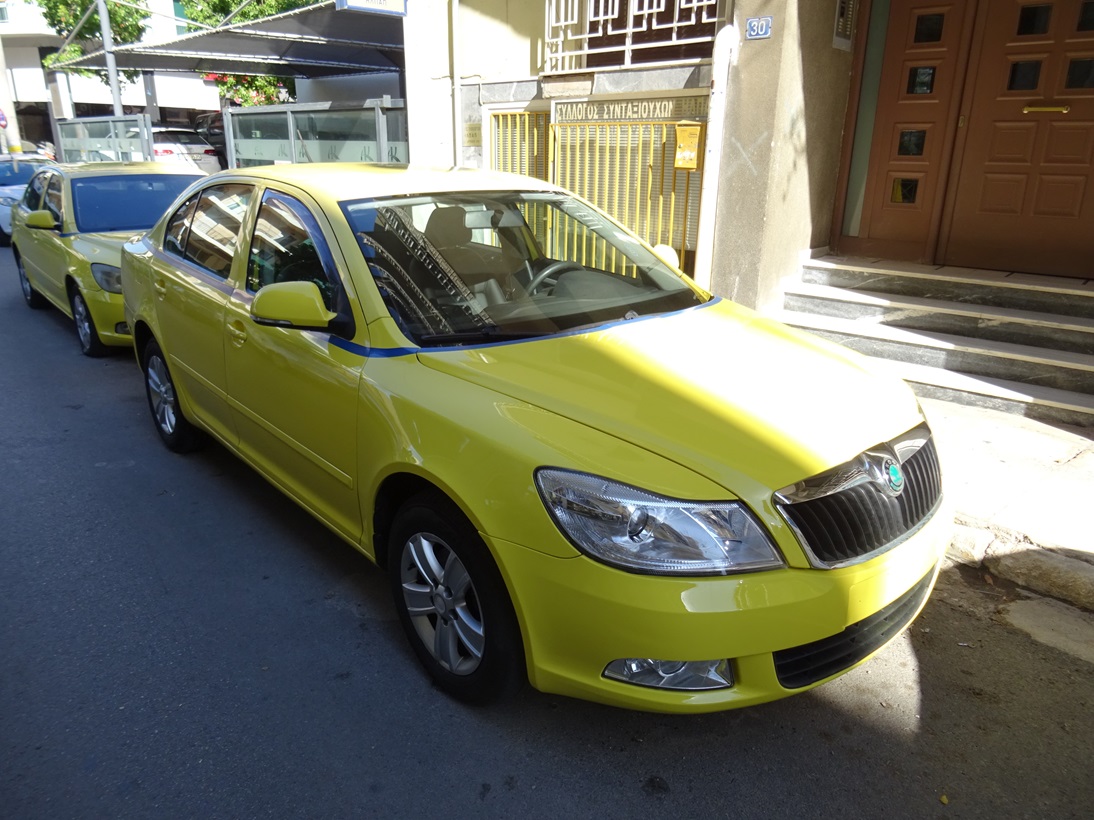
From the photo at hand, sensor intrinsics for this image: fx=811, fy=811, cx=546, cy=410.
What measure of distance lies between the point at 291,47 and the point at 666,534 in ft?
54.3

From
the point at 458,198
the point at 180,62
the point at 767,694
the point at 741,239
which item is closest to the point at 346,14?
the point at 180,62

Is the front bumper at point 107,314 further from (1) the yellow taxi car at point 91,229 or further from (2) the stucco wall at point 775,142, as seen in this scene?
(2) the stucco wall at point 775,142

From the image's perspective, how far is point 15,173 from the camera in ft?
52.0

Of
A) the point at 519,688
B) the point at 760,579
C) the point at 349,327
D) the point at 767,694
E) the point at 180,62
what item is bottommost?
the point at 519,688

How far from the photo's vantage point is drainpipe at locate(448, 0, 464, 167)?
980cm

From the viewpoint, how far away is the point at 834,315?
271 inches

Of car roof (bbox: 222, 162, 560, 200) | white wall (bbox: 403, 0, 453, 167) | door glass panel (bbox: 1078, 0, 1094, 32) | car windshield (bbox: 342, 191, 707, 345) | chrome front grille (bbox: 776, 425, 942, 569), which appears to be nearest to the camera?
chrome front grille (bbox: 776, 425, 942, 569)

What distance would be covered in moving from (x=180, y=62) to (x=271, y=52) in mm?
2783

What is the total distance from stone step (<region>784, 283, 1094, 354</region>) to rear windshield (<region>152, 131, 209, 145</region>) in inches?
710

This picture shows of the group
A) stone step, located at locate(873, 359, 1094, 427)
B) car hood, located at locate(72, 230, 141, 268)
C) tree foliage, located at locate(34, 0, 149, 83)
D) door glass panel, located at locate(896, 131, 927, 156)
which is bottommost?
stone step, located at locate(873, 359, 1094, 427)

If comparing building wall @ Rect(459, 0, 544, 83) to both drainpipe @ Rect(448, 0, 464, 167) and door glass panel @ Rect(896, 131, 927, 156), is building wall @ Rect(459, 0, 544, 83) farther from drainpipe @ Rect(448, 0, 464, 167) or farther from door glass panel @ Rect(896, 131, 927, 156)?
door glass panel @ Rect(896, 131, 927, 156)

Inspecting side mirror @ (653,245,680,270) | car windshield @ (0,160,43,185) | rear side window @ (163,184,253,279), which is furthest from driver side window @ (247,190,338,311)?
car windshield @ (0,160,43,185)

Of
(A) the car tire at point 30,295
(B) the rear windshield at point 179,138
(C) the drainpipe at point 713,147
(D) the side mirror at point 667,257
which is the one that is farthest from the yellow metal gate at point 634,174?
(B) the rear windshield at point 179,138

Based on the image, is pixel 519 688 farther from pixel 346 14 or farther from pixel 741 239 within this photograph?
pixel 346 14
